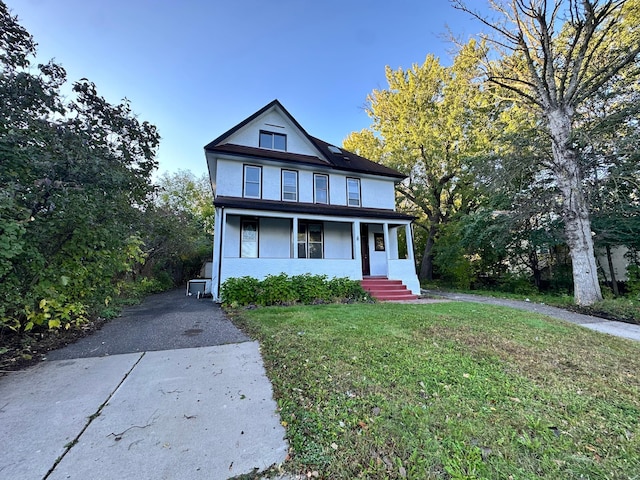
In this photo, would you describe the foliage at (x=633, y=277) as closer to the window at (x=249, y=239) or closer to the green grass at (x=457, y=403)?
the green grass at (x=457, y=403)

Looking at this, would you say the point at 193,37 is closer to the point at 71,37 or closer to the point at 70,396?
the point at 71,37

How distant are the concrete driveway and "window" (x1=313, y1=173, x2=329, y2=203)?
9074 millimetres

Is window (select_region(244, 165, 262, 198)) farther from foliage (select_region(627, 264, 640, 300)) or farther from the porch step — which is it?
foliage (select_region(627, 264, 640, 300))

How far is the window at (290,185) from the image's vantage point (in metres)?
11.9

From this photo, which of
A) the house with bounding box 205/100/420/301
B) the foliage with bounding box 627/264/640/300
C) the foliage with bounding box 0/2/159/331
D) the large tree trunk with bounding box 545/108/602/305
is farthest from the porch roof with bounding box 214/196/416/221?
the foliage with bounding box 627/264/640/300

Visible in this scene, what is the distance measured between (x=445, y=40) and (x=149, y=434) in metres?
13.8

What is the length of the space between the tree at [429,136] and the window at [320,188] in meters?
6.44

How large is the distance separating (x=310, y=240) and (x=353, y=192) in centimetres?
342

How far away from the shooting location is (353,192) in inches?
520

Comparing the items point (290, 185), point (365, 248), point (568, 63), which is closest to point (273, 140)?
point (290, 185)

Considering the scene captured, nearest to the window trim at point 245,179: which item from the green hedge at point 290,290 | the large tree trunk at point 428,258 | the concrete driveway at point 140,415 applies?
the green hedge at point 290,290

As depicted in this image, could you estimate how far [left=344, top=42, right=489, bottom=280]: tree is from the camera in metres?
15.2

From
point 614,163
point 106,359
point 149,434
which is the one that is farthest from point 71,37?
point 614,163

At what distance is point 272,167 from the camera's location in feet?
38.3
